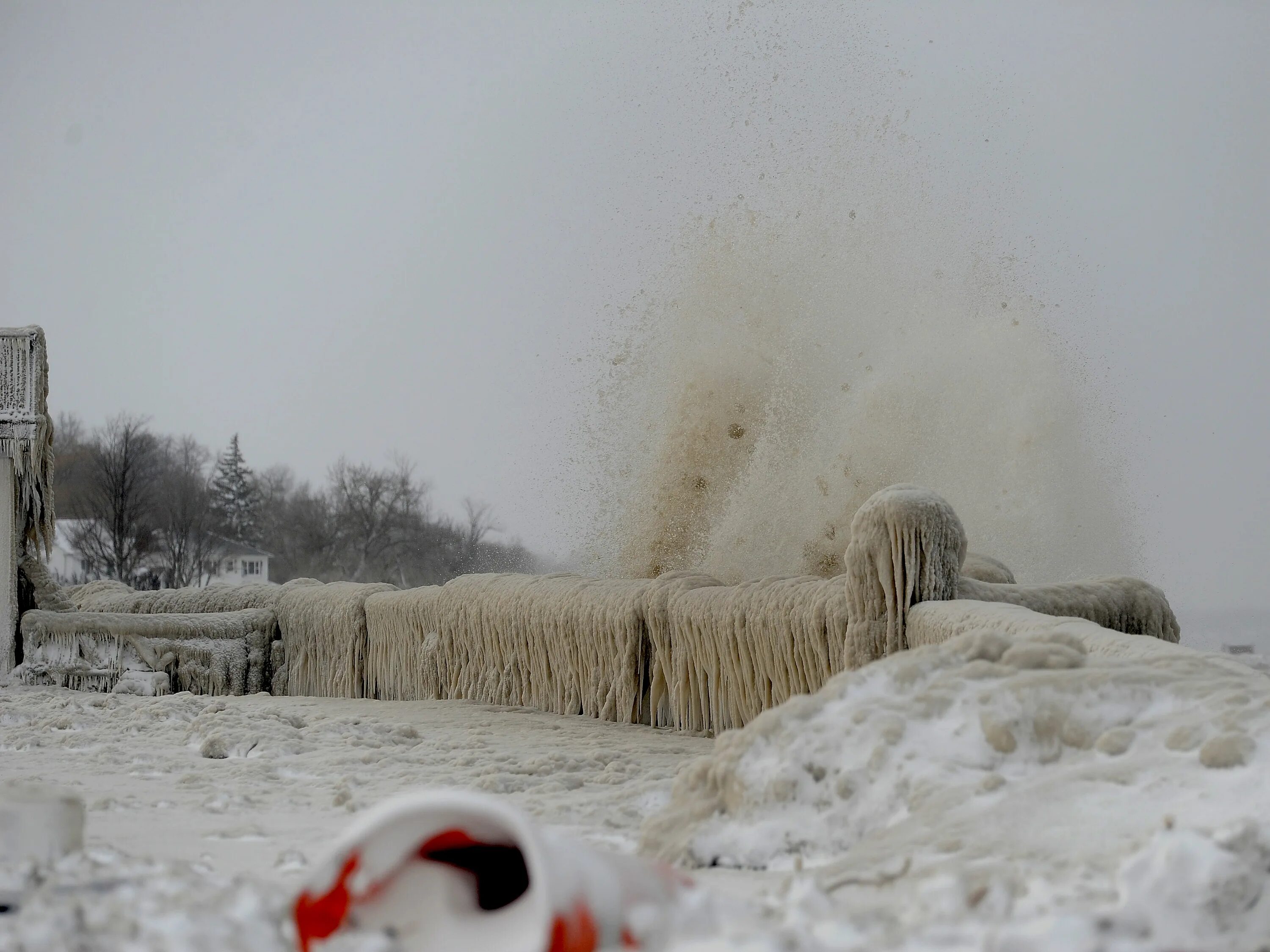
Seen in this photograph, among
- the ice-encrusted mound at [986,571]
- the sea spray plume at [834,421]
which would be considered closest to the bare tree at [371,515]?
the sea spray plume at [834,421]

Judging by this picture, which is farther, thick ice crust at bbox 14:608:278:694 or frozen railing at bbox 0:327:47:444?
frozen railing at bbox 0:327:47:444

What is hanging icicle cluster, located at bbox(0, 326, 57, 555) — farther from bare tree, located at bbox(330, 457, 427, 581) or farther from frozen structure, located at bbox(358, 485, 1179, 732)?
bare tree, located at bbox(330, 457, 427, 581)

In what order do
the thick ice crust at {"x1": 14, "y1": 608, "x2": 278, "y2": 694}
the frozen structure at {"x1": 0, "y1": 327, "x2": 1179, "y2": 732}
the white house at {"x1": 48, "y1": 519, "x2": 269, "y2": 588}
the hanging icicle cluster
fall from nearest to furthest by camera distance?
the frozen structure at {"x1": 0, "y1": 327, "x2": 1179, "y2": 732}
the thick ice crust at {"x1": 14, "y1": 608, "x2": 278, "y2": 694}
the hanging icicle cluster
the white house at {"x1": 48, "y1": 519, "x2": 269, "y2": 588}

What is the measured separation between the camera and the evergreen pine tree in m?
25.2

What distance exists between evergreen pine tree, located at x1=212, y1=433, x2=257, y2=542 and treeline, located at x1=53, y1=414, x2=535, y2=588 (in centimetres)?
2

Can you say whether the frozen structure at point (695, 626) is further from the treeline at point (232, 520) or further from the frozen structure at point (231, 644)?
the treeline at point (232, 520)

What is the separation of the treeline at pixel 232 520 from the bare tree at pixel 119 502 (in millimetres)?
23

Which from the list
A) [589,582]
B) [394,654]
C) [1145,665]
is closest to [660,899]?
[1145,665]

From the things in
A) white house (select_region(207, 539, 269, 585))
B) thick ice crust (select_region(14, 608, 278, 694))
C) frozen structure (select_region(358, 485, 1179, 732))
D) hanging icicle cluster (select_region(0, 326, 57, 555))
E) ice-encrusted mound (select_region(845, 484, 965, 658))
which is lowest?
white house (select_region(207, 539, 269, 585))

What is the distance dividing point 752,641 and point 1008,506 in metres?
7.46

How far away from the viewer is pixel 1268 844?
1.56 metres

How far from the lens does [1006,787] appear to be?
6.32 ft

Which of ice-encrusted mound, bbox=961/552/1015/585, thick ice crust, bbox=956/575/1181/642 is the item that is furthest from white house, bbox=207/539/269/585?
thick ice crust, bbox=956/575/1181/642

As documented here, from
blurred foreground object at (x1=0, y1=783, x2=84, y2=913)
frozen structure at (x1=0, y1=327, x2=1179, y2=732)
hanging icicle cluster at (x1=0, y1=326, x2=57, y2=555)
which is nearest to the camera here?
blurred foreground object at (x1=0, y1=783, x2=84, y2=913)
